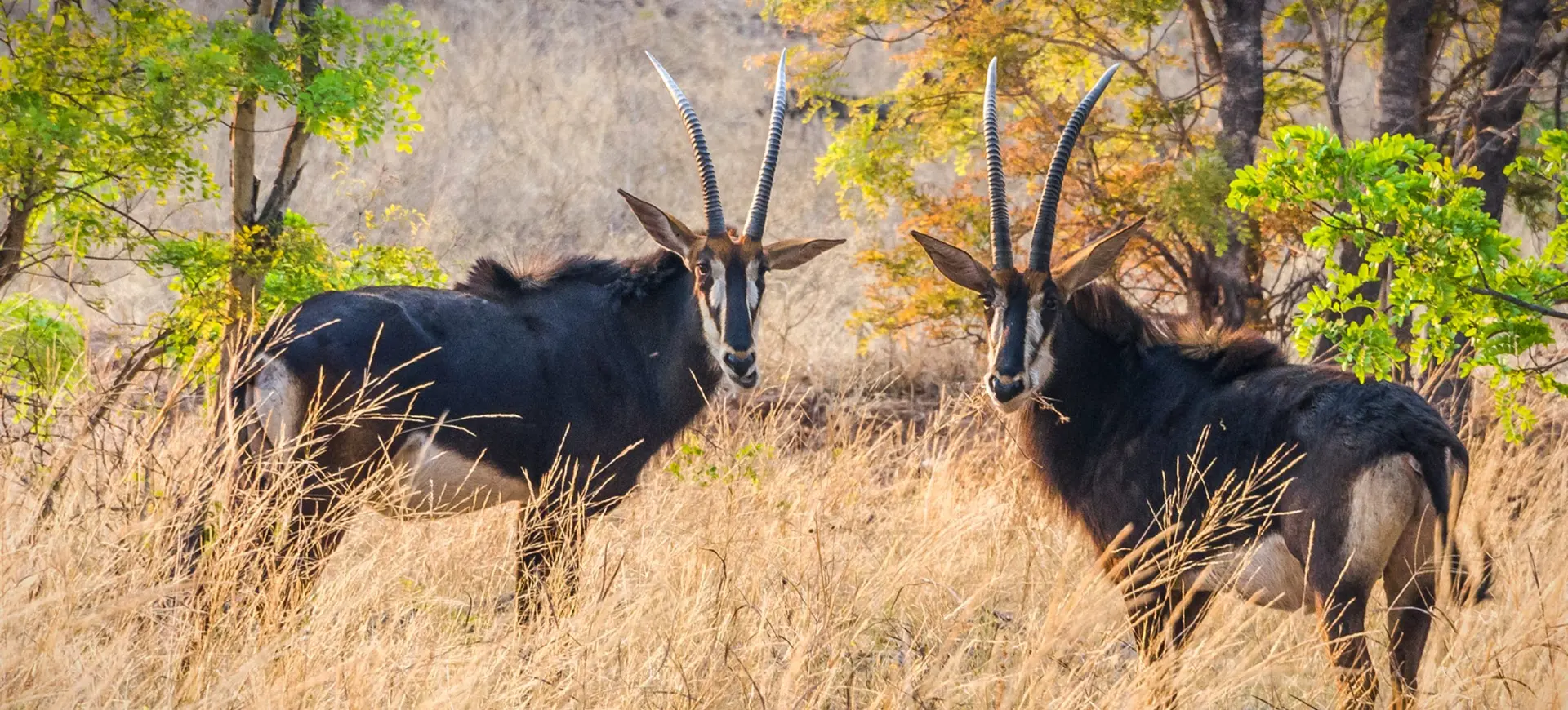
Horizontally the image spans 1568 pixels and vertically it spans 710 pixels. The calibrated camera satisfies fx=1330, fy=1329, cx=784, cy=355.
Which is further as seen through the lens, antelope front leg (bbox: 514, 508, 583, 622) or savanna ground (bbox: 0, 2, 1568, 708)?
antelope front leg (bbox: 514, 508, 583, 622)

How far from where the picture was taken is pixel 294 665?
336 cm

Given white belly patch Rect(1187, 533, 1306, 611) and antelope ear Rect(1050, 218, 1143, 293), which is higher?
antelope ear Rect(1050, 218, 1143, 293)

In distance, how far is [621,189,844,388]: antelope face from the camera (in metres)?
5.54

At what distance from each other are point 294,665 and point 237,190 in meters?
4.05

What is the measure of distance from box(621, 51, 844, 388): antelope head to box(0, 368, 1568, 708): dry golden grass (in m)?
0.53

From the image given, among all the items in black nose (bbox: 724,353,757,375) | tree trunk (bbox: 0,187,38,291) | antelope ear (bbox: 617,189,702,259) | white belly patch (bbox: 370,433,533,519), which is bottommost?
white belly patch (bbox: 370,433,533,519)

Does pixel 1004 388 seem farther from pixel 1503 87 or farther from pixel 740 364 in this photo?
pixel 1503 87

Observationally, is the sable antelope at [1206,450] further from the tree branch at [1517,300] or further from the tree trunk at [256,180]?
the tree trunk at [256,180]

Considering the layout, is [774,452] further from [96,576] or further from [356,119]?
[96,576]

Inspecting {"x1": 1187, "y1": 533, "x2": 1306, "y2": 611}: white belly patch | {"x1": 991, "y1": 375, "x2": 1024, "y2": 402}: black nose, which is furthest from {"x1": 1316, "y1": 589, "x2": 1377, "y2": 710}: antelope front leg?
{"x1": 991, "y1": 375, "x2": 1024, "y2": 402}: black nose

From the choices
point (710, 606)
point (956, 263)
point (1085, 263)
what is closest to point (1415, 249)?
point (1085, 263)

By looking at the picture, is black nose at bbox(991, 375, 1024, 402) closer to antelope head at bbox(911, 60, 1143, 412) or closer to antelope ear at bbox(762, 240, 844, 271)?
antelope head at bbox(911, 60, 1143, 412)

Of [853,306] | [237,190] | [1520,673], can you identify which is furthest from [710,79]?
[1520,673]

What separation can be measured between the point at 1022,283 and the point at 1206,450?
955 millimetres
